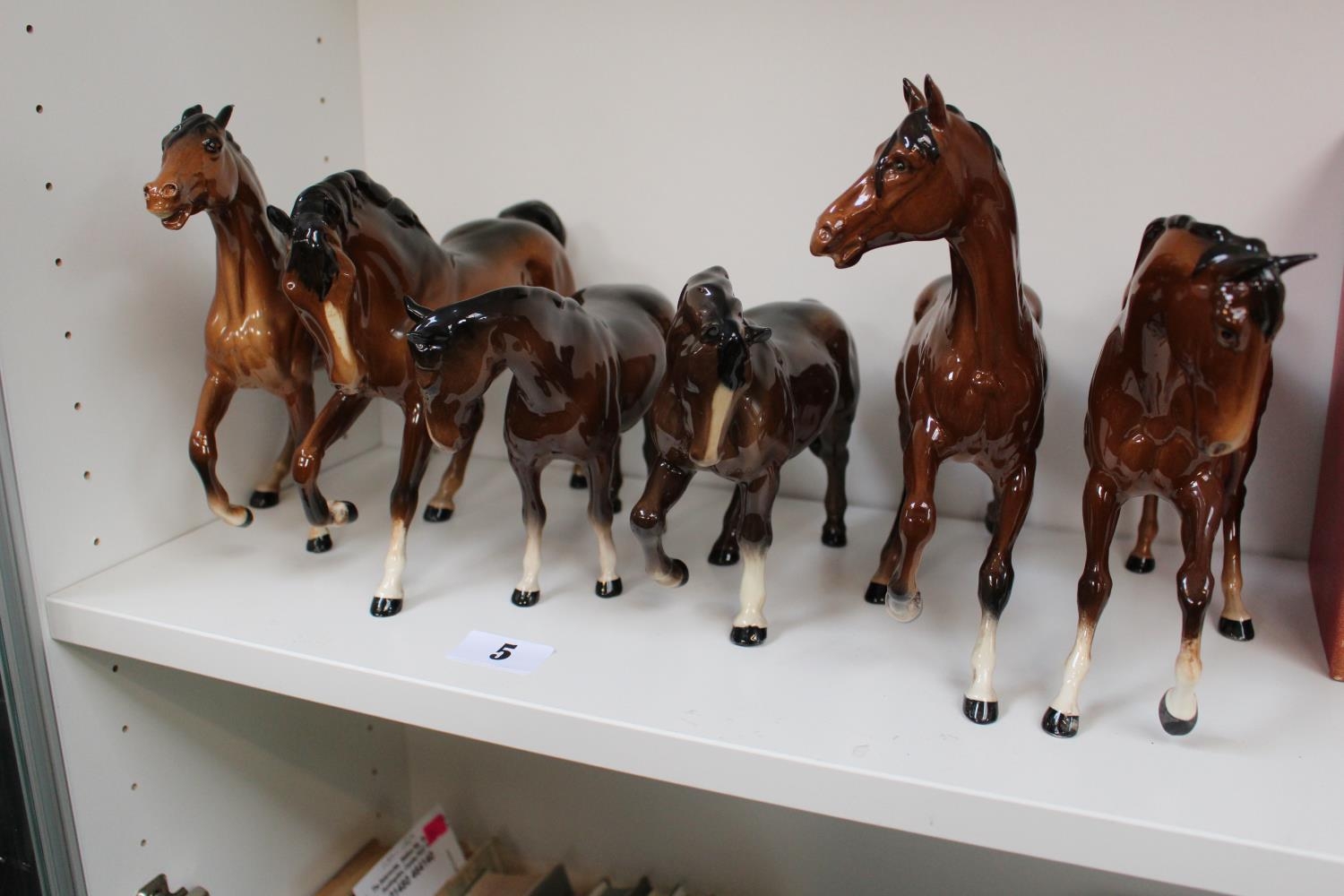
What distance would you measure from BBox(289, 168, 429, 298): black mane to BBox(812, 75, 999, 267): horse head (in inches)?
12.5

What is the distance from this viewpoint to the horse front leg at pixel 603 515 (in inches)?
29.5

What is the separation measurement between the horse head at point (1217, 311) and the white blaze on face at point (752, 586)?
283mm

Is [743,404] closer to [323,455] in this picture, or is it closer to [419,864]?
[323,455]

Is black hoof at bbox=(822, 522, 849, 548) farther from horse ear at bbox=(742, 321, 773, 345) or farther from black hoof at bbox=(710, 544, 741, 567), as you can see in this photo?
horse ear at bbox=(742, 321, 773, 345)

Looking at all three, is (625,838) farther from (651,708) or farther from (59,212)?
(59,212)

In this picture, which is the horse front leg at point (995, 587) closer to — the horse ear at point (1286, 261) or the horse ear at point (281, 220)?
the horse ear at point (1286, 261)

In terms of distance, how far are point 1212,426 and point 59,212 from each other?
0.74 m

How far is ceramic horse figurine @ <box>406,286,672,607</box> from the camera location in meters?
0.64

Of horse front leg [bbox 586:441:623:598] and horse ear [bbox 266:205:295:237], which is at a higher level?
horse ear [bbox 266:205:295:237]

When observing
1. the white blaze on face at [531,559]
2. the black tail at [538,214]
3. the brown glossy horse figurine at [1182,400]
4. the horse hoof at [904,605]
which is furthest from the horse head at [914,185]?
the black tail at [538,214]

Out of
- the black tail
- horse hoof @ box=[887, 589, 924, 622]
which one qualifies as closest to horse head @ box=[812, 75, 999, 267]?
horse hoof @ box=[887, 589, 924, 622]

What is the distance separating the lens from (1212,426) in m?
0.53

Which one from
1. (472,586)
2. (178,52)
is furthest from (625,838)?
(178,52)

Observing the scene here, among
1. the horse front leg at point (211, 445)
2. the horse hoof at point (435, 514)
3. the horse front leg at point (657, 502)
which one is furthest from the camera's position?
the horse hoof at point (435, 514)
